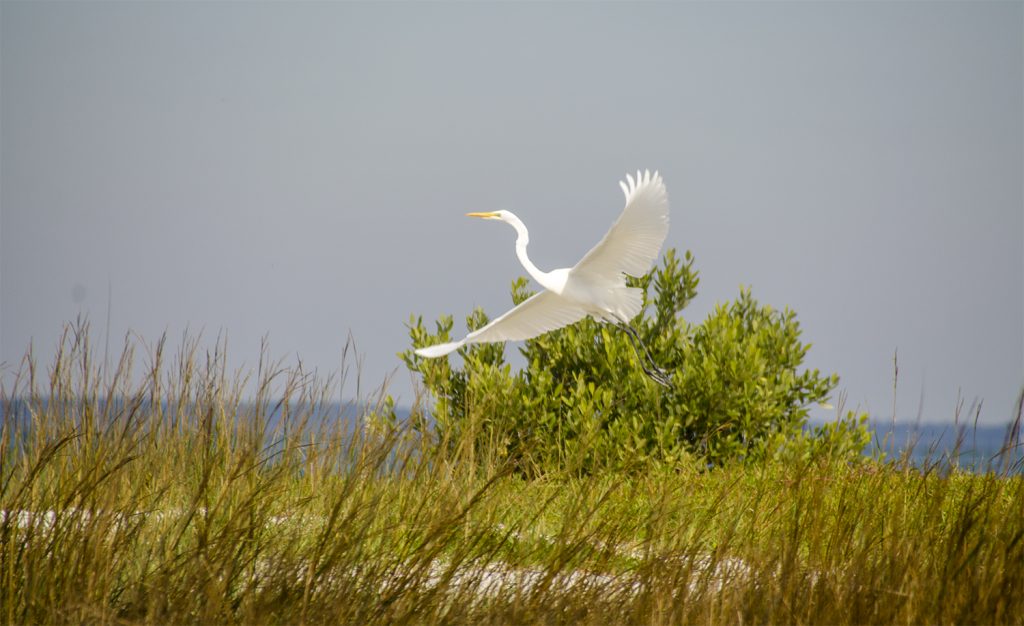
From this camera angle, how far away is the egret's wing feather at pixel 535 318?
5.67 m

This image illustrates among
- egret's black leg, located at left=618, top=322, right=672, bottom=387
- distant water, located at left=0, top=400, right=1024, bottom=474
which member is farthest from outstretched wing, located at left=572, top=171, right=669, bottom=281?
distant water, located at left=0, top=400, right=1024, bottom=474

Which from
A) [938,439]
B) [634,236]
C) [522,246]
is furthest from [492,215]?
[938,439]

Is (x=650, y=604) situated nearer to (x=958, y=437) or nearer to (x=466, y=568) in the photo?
(x=466, y=568)

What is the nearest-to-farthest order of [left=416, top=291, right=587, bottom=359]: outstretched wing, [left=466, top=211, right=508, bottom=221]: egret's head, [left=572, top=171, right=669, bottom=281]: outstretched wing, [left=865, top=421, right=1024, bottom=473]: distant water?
1. [left=865, top=421, right=1024, bottom=473]: distant water
2. [left=572, top=171, right=669, bottom=281]: outstretched wing
3. [left=416, top=291, right=587, bottom=359]: outstretched wing
4. [left=466, top=211, right=508, bottom=221]: egret's head

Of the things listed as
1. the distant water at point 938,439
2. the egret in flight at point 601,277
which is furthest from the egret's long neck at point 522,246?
the distant water at point 938,439

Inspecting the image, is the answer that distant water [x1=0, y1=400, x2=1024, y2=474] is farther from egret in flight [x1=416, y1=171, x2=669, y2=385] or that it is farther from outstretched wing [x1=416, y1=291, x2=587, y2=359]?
Result: outstretched wing [x1=416, y1=291, x2=587, y2=359]

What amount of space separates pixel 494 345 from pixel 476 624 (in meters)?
4.06

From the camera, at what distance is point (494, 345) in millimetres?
6867

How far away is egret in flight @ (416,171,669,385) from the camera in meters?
4.83

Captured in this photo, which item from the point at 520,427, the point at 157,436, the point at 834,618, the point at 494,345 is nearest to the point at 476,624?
the point at 834,618

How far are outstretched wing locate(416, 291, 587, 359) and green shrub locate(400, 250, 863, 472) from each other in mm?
409

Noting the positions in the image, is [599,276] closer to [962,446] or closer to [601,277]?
[601,277]

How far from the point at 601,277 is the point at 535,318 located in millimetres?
576

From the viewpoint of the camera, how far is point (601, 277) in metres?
5.44
